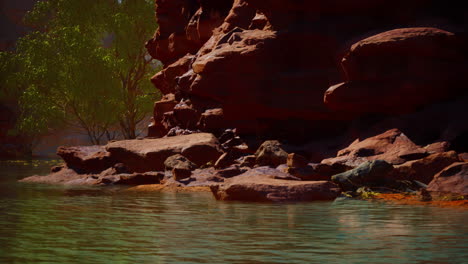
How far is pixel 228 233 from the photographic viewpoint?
10188mm

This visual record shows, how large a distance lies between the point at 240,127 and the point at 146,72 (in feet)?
99.9

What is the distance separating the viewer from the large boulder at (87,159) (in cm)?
2706

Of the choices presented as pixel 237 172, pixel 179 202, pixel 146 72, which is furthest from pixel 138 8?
pixel 179 202

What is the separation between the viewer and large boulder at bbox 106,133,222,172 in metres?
24.9

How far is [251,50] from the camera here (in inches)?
1011

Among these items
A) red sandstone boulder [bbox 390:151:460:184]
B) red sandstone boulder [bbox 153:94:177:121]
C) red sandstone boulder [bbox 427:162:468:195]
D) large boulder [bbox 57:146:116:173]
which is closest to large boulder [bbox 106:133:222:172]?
large boulder [bbox 57:146:116:173]

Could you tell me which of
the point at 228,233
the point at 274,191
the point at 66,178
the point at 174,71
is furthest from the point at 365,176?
the point at 174,71

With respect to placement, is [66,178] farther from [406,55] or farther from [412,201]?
[412,201]

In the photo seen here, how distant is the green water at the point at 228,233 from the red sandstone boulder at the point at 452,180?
6.61 ft

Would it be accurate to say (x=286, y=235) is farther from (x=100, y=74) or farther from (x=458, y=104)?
(x=100, y=74)

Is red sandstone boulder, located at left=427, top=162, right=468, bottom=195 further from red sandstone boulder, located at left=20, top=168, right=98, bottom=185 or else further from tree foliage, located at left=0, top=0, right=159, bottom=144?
tree foliage, located at left=0, top=0, right=159, bottom=144

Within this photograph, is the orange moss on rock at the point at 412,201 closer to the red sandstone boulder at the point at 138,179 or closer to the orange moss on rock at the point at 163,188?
the orange moss on rock at the point at 163,188

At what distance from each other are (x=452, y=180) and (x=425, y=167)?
150 cm

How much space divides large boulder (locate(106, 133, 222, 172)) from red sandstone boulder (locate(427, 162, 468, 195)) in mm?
10817
